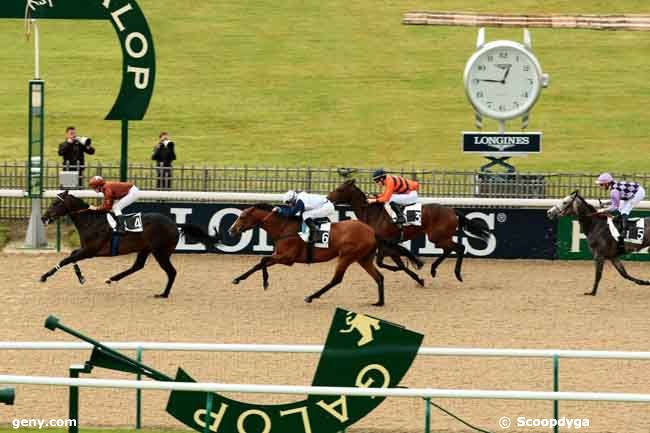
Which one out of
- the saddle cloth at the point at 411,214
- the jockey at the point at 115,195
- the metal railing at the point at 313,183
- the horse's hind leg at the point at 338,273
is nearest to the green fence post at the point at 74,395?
the horse's hind leg at the point at 338,273

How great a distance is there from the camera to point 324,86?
40531mm

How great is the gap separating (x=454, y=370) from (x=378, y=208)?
6.25m

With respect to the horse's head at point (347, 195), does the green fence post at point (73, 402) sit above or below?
below

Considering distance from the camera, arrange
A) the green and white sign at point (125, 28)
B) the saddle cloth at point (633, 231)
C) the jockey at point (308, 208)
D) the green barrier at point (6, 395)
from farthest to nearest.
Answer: the green and white sign at point (125, 28) → the saddle cloth at point (633, 231) → the jockey at point (308, 208) → the green barrier at point (6, 395)

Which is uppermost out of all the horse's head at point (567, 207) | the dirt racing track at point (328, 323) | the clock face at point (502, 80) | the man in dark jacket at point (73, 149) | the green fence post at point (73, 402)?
the clock face at point (502, 80)

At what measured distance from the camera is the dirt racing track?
14.0 m

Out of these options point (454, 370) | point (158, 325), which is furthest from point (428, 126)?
point (454, 370)

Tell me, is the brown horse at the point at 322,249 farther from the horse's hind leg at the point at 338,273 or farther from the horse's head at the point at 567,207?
the horse's head at the point at 567,207

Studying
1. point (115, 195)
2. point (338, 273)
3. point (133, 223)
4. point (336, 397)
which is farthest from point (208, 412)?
point (115, 195)

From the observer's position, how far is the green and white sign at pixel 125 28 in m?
24.2

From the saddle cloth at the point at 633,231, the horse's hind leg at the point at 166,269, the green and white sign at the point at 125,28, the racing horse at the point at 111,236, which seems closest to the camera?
the horse's hind leg at the point at 166,269

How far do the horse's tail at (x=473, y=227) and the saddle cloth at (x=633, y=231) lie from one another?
2.03 meters

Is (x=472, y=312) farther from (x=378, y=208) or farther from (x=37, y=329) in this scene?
(x=37, y=329)

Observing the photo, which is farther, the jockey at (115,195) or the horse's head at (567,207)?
the horse's head at (567,207)
